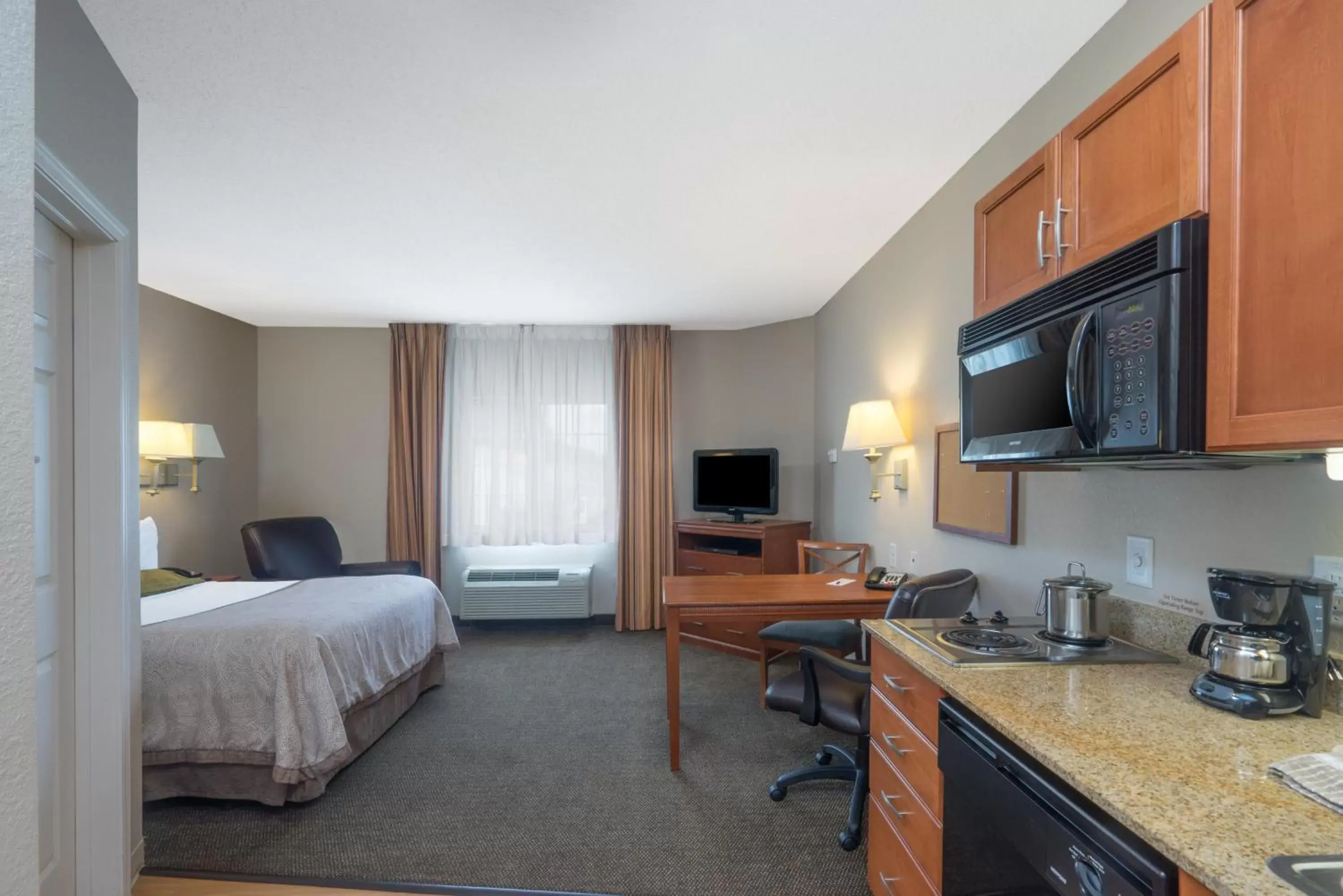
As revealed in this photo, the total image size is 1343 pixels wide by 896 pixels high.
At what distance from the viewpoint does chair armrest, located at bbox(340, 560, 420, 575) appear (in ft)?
14.3

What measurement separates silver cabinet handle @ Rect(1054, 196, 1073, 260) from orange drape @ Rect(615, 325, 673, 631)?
12.3 ft

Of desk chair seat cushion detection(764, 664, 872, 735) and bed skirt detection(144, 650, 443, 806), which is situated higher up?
desk chair seat cushion detection(764, 664, 872, 735)

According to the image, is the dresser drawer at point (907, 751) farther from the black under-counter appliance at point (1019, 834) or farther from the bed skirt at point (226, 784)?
the bed skirt at point (226, 784)

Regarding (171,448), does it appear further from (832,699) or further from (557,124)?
(832,699)

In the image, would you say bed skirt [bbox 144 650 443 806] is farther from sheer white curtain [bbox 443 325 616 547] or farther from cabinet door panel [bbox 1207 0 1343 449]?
cabinet door panel [bbox 1207 0 1343 449]

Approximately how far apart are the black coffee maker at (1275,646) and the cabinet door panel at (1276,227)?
33 cm

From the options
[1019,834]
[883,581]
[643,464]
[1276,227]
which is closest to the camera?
[1276,227]

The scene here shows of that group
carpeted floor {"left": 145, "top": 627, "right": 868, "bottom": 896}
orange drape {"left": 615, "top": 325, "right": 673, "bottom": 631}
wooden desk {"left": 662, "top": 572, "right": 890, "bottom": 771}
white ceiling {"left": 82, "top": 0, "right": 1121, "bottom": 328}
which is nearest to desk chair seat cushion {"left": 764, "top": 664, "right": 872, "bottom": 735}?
wooden desk {"left": 662, "top": 572, "right": 890, "bottom": 771}

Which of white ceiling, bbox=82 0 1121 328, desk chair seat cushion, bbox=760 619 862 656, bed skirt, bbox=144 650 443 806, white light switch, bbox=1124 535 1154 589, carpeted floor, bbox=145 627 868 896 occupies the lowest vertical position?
carpeted floor, bbox=145 627 868 896

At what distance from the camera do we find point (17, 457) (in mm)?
669

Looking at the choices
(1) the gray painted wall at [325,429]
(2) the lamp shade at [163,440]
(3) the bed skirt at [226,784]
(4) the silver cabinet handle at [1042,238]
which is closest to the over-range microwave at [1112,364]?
(4) the silver cabinet handle at [1042,238]

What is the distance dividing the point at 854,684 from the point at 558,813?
1179 mm

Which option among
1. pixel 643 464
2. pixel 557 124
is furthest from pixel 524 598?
pixel 557 124

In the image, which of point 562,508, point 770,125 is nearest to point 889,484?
point 770,125
